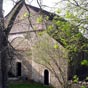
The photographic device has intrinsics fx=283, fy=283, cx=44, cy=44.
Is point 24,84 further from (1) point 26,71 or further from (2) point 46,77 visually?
(1) point 26,71

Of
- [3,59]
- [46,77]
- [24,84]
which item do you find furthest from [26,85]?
[3,59]

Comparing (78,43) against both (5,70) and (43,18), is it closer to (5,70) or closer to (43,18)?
(43,18)

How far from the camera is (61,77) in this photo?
95.0ft

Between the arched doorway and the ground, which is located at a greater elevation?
the arched doorway

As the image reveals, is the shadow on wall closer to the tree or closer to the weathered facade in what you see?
the weathered facade

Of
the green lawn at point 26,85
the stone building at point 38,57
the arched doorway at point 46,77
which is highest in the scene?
the stone building at point 38,57

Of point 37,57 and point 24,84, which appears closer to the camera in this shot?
point 24,84

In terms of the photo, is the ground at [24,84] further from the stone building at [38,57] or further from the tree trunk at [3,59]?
the tree trunk at [3,59]

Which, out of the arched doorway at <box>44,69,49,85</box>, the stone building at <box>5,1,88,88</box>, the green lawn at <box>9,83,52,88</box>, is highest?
the stone building at <box>5,1,88,88</box>

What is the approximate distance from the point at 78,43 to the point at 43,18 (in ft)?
8.89

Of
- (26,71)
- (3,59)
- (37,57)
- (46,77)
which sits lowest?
(46,77)

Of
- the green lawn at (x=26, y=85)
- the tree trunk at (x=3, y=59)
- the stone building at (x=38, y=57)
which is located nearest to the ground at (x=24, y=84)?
the green lawn at (x=26, y=85)

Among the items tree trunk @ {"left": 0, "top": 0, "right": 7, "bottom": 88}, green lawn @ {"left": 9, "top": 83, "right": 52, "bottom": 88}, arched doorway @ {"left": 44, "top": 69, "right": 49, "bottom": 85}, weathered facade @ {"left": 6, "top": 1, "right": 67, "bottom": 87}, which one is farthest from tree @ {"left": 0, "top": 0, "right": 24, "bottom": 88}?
arched doorway @ {"left": 44, "top": 69, "right": 49, "bottom": 85}

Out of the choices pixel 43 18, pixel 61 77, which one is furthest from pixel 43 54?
pixel 43 18
